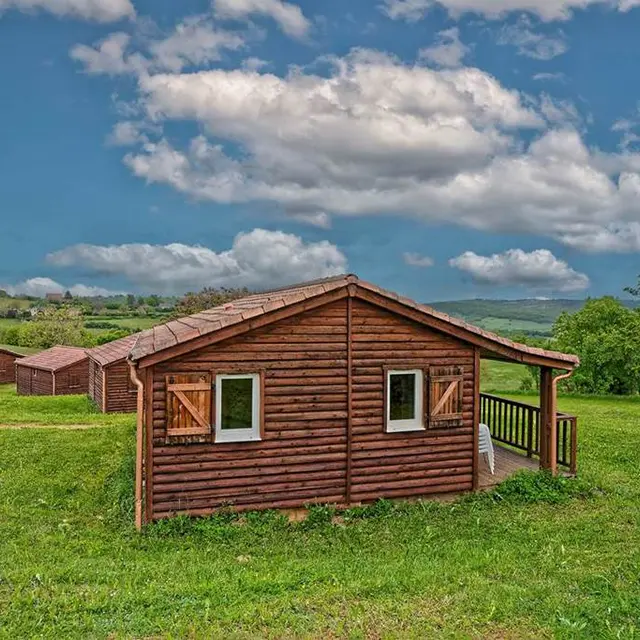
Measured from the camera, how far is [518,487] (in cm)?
1077

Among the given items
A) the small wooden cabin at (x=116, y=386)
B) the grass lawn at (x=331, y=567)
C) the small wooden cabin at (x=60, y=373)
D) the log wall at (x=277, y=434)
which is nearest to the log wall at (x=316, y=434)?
the log wall at (x=277, y=434)

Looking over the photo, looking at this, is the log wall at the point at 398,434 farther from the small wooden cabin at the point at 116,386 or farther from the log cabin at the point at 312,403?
the small wooden cabin at the point at 116,386

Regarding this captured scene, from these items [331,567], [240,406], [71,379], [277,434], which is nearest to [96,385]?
[71,379]

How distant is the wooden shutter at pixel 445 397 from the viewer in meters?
10.5

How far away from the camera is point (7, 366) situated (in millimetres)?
50219

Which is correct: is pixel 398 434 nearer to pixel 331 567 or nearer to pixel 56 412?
pixel 331 567

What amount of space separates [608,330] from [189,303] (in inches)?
1666

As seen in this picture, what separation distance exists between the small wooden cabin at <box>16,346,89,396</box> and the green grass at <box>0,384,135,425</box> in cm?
577

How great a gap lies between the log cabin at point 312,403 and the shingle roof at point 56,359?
30219 mm

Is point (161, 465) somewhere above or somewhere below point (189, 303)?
below

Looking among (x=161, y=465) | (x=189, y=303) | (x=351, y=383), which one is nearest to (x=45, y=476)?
(x=161, y=465)

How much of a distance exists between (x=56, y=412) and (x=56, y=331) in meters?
45.5

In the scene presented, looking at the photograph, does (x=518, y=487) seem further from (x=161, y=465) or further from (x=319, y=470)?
(x=161, y=465)

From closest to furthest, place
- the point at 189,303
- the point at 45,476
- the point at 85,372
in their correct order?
the point at 45,476 → the point at 85,372 → the point at 189,303
